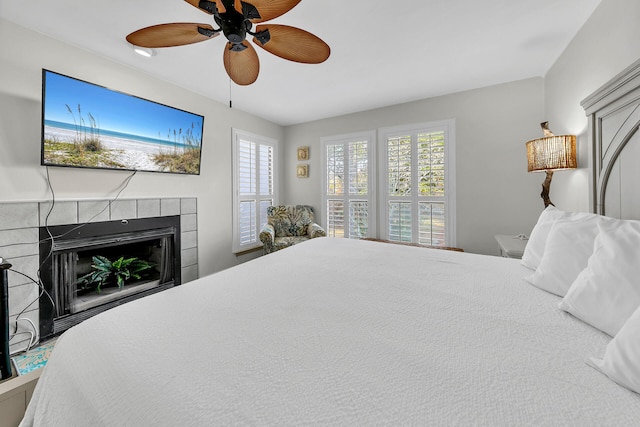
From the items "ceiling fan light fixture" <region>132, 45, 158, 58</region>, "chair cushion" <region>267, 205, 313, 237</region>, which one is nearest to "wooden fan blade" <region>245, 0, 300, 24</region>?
"ceiling fan light fixture" <region>132, 45, 158, 58</region>

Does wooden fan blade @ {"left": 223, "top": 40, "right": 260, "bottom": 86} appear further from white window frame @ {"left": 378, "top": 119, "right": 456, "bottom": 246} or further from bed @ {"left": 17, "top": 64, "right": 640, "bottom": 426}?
white window frame @ {"left": 378, "top": 119, "right": 456, "bottom": 246}

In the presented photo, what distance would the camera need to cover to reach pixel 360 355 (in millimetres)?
715

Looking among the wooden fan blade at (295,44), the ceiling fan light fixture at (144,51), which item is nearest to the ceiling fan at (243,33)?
the wooden fan blade at (295,44)

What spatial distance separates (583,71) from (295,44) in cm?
220

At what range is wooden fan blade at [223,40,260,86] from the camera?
64.0 inches

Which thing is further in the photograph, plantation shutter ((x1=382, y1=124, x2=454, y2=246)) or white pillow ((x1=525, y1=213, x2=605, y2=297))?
plantation shutter ((x1=382, y1=124, x2=454, y2=246))

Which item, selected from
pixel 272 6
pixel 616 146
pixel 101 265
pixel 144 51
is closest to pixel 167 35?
pixel 272 6

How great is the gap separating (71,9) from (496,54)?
11.4 ft

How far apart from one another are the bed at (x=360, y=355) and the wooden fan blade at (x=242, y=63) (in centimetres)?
144

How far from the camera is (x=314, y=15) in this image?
184cm

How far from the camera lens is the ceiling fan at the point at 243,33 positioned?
1.22 metres

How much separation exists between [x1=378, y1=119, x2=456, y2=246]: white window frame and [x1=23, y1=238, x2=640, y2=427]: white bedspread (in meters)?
2.34

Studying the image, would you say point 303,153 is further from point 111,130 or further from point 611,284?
point 611,284

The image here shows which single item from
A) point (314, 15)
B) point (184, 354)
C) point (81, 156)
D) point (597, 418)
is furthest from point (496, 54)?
point (81, 156)
